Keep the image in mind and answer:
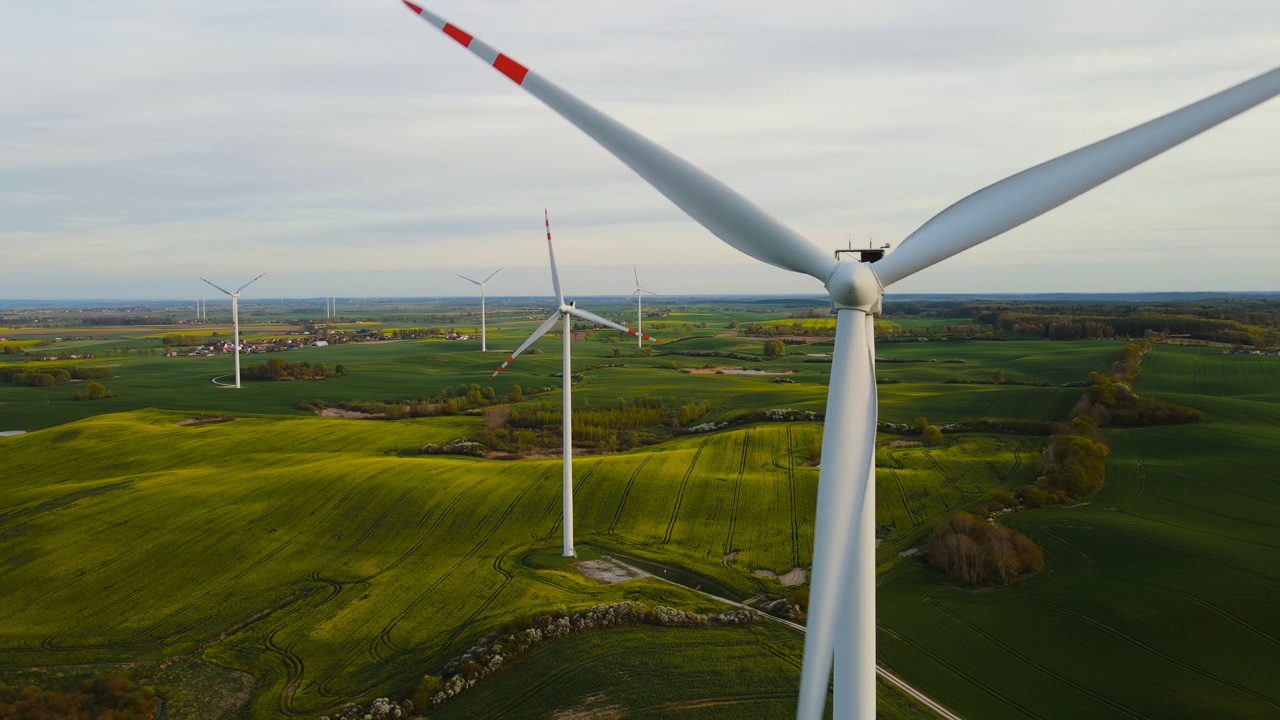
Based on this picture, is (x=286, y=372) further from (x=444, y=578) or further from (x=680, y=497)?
(x=444, y=578)

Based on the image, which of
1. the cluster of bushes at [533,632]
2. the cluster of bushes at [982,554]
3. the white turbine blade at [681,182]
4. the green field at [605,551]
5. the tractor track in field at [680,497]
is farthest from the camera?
the tractor track in field at [680,497]

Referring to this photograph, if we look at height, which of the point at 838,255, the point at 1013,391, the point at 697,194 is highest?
the point at 697,194

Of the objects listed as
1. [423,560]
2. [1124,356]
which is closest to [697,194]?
[423,560]

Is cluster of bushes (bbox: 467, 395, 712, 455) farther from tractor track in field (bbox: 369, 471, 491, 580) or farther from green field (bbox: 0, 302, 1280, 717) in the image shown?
tractor track in field (bbox: 369, 471, 491, 580)

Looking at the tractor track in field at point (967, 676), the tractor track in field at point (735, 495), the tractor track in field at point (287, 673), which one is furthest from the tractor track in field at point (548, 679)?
the tractor track in field at point (735, 495)

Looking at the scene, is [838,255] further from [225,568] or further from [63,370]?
[63,370]

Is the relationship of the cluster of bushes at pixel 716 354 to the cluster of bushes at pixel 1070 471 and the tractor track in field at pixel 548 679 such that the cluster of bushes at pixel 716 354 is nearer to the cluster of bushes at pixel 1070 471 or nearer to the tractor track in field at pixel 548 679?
the cluster of bushes at pixel 1070 471
